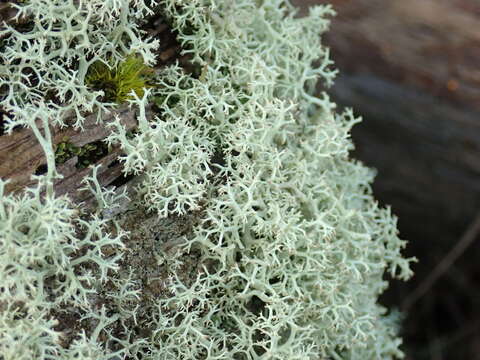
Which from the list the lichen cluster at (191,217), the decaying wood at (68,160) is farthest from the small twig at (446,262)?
the decaying wood at (68,160)

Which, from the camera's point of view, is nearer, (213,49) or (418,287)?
(213,49)

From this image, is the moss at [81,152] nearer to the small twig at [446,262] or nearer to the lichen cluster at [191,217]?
the lichen cluster at [191,217]

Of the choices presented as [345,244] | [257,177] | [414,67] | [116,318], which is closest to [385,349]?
[345,244]

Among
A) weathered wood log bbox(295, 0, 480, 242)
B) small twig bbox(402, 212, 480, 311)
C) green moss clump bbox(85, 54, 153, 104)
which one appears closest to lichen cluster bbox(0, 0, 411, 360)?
green moss clump bbox(85, 54, 153, 104)

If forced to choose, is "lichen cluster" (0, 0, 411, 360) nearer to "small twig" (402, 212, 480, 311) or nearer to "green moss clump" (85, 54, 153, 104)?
"green moss clump" (85, 54, 153, 104)

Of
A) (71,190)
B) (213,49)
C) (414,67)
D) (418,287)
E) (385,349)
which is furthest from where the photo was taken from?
(418,287)

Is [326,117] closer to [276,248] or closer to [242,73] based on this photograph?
[242,73]

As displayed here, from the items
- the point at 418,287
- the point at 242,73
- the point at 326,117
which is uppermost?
the point at 242,73

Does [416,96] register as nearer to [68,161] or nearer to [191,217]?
[191,217]
